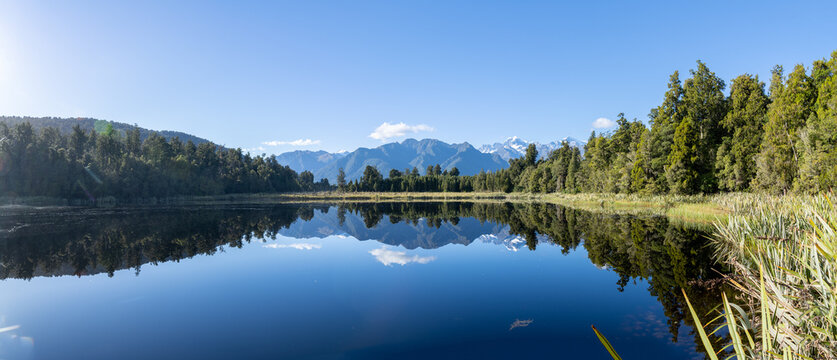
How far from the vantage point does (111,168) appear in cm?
8662

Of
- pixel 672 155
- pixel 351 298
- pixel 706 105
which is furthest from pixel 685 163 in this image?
pixel 351 298

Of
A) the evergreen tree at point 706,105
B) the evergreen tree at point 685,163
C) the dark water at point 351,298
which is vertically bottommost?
the dark water at point 351,298

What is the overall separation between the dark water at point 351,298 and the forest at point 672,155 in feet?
57.0

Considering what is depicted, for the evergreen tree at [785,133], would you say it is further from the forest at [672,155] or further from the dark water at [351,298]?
the dark water at [351,298]

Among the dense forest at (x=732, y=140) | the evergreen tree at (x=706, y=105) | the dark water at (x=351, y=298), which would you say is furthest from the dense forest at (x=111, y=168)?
the evergreen tree at (x=706, y=105)

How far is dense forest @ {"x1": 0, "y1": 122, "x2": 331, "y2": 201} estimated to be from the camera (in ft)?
238

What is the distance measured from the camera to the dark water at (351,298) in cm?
823

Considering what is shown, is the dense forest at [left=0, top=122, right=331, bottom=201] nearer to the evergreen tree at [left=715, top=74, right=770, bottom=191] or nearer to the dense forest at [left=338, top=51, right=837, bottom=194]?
the dense forest at [left=338, top=51, right=837, bottom=194]

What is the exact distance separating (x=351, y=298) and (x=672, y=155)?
4276cm

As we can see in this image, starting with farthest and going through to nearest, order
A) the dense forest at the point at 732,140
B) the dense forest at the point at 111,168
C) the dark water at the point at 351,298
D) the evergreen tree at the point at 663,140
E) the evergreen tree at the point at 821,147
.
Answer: the dense forest at the point at 111,168, the evergreen tree at the point at 663,140, the dense forest at the point at 732,140, the evergreen tree at the point at 821,147, the dark water at the point at 351,298

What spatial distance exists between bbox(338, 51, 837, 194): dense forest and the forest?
0.10 m

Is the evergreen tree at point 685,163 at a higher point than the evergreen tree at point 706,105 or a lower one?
lower

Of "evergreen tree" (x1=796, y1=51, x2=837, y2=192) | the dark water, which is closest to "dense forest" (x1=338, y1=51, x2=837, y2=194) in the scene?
"evergreen tree" (x1=796, y1=51, x2=837, y2=192)

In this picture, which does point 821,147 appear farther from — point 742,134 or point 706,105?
point 706,105
